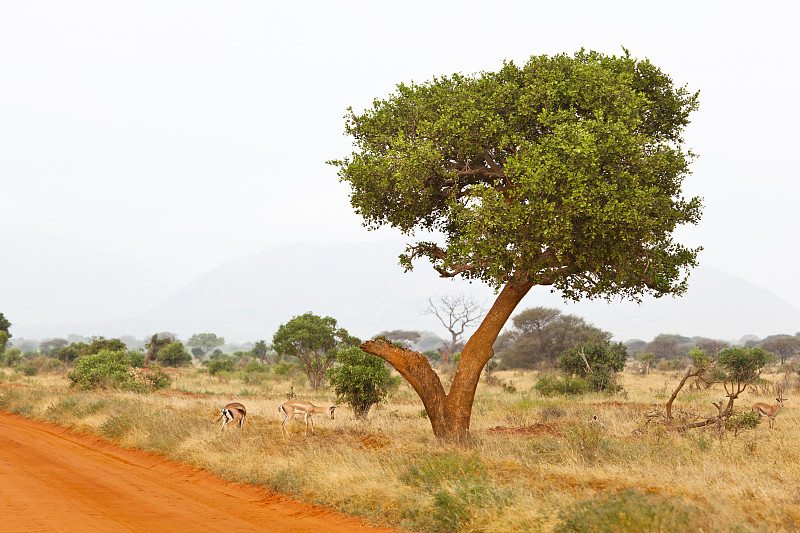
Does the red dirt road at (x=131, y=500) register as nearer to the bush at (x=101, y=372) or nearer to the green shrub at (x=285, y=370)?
the bush at (x=101, y=372)

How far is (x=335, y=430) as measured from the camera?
56.7 feet

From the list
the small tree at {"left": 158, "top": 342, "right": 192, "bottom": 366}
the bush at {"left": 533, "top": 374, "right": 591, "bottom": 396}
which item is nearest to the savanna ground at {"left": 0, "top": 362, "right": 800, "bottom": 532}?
the bush at {"left": 533, "top": 374, "right": 591, "bottom": 396}

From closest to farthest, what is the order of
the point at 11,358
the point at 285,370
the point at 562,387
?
the point at 562,387 → the point at 285,370 → the point at 11,358

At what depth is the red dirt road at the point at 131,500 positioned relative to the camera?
9.20 meters

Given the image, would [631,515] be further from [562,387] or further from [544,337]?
[544,337]

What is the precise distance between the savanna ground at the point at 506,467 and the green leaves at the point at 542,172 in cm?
402

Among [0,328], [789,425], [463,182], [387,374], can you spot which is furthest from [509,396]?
[0,328]

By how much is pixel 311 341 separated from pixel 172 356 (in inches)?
1203

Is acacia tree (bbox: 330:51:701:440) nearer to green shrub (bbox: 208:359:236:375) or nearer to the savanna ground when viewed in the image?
the savanna ground

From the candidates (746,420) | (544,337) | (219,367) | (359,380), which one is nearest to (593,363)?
(746,420)

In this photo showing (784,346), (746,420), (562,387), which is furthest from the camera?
(784,346)

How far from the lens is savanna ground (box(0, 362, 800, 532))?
25.7 feet

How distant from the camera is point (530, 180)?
39.9 feet

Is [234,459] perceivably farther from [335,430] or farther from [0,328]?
[0,328]
